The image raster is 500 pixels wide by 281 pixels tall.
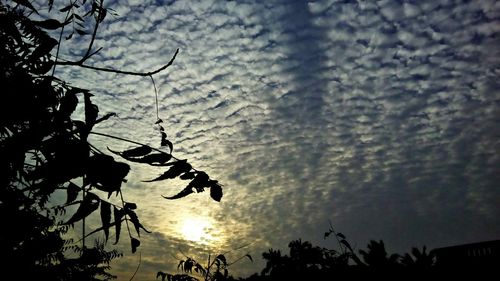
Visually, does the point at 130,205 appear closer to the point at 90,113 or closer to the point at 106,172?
the point at 106,172

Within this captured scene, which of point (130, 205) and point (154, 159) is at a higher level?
point (154, 159)

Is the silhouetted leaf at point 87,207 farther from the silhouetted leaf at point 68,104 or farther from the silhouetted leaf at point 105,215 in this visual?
the silhouetted leaf at point 68,104

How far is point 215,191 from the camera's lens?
1.98 metres

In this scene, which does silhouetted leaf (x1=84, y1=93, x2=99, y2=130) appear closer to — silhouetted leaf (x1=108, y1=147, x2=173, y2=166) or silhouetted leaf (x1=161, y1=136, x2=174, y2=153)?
silhouetted leaf (x1=108, y1=147, x2=173, y2=166)

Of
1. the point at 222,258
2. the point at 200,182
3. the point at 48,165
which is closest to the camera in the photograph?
the point at 48,165

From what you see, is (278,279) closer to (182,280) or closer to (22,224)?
(22,224)

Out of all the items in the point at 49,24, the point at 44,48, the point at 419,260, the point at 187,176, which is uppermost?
the point at 49,24

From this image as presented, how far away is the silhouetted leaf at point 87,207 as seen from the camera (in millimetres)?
1396

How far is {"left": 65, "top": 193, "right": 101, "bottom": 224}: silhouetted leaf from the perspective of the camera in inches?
55.0

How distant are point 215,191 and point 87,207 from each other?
0.71 metres

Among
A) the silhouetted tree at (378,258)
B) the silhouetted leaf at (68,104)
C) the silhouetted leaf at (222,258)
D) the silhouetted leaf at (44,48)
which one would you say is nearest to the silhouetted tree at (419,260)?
the silhouetted tree at (378,258)

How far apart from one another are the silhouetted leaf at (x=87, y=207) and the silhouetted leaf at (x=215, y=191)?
0.63 meters

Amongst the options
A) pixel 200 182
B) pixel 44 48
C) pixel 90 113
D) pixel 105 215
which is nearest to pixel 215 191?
pixel 200 182

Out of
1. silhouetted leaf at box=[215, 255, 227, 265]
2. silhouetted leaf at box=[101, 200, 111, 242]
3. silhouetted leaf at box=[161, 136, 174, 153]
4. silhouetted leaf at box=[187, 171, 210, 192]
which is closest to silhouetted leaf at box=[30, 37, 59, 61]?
silhouetted leaf at box=[161, 136, 174, 153]
